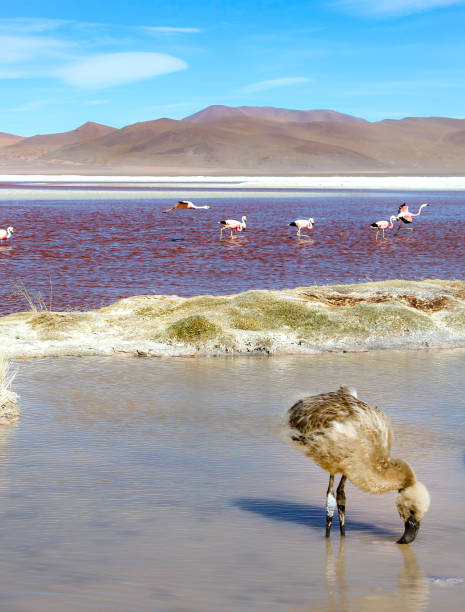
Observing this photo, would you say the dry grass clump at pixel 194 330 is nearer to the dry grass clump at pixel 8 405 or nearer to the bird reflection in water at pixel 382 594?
the dry grass clump at pixel 8 405

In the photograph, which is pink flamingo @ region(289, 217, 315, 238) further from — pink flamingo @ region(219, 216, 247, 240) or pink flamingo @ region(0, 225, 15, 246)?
pink flamingo @ region(0, 225, 15, 246)

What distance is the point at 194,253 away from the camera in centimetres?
2812

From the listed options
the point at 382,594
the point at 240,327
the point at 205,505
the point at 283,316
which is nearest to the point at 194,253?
the point at 283,316

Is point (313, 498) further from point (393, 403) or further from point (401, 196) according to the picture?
point (401, 196)

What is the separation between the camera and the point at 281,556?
19.3 feet

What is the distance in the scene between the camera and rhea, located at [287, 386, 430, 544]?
5.82 m

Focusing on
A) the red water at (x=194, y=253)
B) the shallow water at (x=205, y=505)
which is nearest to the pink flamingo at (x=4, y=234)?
the red water at (x=194, y=253)

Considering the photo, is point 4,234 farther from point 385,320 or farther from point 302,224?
point 385,320

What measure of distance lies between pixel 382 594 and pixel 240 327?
889 cm

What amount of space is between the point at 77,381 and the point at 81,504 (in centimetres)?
461

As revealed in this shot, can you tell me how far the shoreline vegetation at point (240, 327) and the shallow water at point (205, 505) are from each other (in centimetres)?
184

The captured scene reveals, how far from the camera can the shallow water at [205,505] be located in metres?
5.29

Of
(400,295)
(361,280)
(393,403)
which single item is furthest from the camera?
(361,280)

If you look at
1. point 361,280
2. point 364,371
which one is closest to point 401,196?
point 361,280
